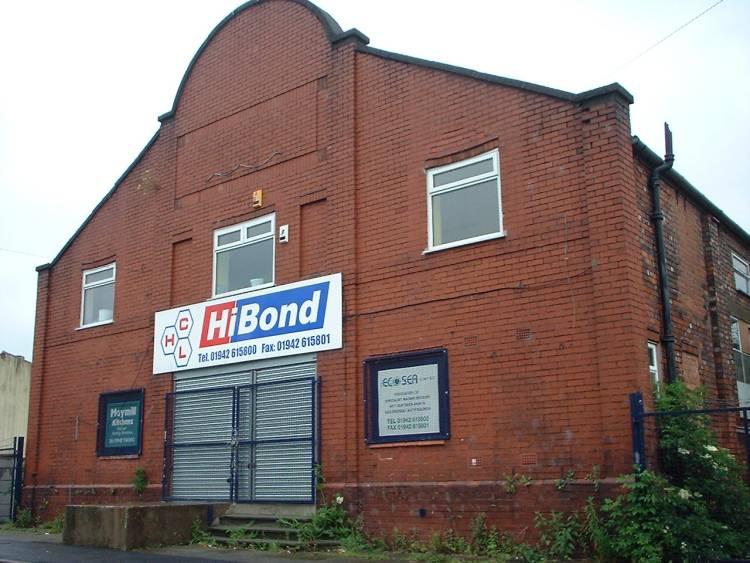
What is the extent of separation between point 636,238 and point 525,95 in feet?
8.50

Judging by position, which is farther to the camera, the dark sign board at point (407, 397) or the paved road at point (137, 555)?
the dark sign board at point (407, 397)

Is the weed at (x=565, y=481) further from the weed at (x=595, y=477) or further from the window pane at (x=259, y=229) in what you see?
the window pane at (x=259, y=229)

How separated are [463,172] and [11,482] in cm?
1236

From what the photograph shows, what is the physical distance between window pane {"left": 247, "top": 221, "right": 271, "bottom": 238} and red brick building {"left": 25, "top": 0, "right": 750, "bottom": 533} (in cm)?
12

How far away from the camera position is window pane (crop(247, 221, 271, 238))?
1500 centimetres

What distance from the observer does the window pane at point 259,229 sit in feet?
49.2

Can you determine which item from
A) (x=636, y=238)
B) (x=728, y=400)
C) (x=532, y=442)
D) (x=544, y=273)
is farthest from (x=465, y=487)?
(x=728, y=400)

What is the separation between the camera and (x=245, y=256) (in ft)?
50.0

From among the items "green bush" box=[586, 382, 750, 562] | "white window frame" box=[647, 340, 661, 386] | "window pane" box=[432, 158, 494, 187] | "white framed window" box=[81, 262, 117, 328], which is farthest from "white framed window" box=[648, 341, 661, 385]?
"white framed window" box=[81, 262, 117, 328]

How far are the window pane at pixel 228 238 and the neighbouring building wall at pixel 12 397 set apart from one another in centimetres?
2202

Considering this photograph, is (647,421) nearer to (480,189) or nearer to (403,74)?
(480,189)

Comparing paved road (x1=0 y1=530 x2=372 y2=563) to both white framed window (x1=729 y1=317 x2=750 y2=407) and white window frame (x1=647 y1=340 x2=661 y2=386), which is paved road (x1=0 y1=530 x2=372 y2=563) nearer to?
white window frame (x1=647 y1=340 x2=661 y2=386)

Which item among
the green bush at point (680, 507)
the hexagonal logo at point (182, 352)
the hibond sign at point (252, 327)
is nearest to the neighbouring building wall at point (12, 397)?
the hibond sign at point (252, 327)

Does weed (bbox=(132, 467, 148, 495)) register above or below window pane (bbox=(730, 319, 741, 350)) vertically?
below
